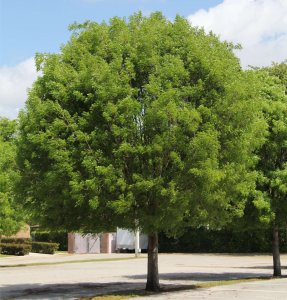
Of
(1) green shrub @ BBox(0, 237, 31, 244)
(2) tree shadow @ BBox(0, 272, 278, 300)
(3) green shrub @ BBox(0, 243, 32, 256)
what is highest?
(1) green shrub @ BBox(0, 237, 31, 244)

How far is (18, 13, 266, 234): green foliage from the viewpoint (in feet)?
54.1

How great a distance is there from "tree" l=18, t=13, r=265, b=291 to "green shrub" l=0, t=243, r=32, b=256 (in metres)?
30.6

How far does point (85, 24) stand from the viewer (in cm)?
1894

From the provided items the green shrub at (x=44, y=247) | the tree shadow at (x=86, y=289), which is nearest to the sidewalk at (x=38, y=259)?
the green shrub at (x=44, y=247)

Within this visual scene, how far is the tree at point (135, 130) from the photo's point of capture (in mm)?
16500

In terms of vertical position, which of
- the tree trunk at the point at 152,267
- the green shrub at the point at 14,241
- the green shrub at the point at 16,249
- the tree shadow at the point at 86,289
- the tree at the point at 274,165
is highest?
the tree at the point at 274,165

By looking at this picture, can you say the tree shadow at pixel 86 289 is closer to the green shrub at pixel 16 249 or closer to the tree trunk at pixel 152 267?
the tree trunk at pixel 152 267

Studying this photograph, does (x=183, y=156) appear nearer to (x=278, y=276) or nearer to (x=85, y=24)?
(x=85, y=24)

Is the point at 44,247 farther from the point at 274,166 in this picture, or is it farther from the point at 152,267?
the point at 152,267

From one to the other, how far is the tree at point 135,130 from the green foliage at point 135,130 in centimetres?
3

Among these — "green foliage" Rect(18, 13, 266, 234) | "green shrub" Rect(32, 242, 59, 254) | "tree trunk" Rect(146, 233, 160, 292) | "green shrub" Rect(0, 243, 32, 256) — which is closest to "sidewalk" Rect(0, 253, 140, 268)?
"green shrub" Rect(0, 243, 32, 256)

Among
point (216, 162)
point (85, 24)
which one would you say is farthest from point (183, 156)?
point (85, 24)

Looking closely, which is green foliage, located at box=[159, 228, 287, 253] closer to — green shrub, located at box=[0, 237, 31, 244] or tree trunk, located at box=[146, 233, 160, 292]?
green shrub, located at box=[0, 237, 31, 244]

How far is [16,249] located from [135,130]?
33885mm
